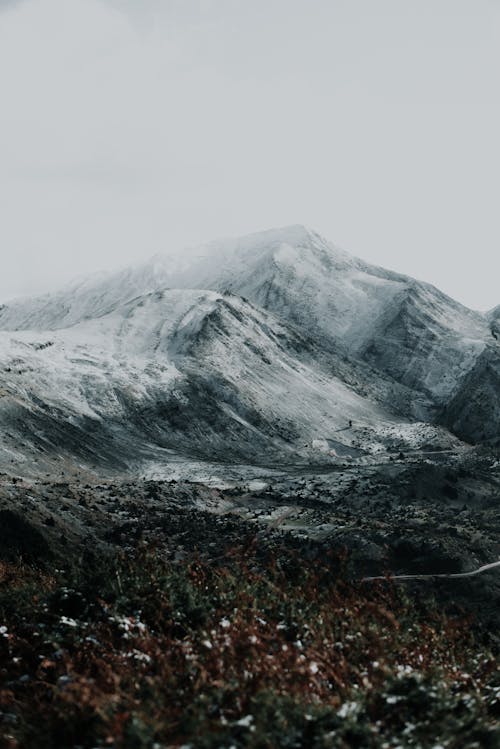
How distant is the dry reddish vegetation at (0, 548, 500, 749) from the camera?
11109 millimetres

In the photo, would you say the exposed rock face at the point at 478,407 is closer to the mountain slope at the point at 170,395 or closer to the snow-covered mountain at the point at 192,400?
the snow-covered mountain at the point at 192,400

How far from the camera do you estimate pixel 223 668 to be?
42.2 ft

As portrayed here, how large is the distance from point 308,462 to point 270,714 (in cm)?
12907

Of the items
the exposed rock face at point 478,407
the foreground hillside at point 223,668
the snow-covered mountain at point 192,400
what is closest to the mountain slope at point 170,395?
the snow-covered mountain at point 192,400

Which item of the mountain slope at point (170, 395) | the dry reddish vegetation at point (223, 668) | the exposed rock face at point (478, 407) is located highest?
the exposed rock face at point (478, 407)

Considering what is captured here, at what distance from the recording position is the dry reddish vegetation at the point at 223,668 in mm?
11109

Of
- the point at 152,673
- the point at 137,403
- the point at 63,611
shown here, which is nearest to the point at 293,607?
the point at 152,673

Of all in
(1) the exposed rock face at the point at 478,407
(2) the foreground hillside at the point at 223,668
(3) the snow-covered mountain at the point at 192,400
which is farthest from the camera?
(1) the exposed rock face at the point at 478,407

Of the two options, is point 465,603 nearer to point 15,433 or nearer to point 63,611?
point 63,611

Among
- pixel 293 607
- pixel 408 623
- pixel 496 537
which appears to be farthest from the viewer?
pixel 496 537

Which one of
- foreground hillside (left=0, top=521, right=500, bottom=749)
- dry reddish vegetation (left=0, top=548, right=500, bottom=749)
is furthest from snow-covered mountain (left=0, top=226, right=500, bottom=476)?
foreground hillside (left=0, top=521, right=500, bottom=749)

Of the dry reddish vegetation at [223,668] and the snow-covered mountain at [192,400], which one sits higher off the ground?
the dry reddish vegetation at [223,668]

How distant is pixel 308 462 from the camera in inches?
5487

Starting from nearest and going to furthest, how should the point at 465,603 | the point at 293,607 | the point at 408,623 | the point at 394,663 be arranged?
the point at 394,663 < the point at 293,607 < the point at 408,623 < the point at 465,603
